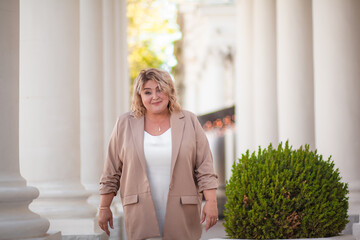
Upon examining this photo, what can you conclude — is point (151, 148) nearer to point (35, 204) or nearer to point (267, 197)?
point (267, 197)

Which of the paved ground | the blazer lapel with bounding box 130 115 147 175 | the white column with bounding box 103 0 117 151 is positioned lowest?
the paved ground

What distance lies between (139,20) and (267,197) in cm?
4881

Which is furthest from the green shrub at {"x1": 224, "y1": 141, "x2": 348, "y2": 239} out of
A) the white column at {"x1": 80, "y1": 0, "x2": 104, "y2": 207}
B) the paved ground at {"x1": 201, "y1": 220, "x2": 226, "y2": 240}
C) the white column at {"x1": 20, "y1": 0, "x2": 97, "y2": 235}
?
Result: the white column at {"x1": 80, "y1": 0, "x2": 104, "y2": 207}

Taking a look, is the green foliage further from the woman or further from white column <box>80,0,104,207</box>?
the woman

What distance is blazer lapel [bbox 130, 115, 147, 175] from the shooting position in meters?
6.88

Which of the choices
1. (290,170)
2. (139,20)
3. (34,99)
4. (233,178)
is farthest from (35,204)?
(139,20)

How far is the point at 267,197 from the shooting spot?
8.59 meters

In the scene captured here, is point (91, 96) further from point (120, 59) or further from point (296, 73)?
point (296, 73)

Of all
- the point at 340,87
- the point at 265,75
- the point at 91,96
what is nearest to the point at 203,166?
the point at 340,87

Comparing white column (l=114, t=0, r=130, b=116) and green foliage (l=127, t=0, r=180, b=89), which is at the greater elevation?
green foliage (l=127, t=0, r=180, b=89)

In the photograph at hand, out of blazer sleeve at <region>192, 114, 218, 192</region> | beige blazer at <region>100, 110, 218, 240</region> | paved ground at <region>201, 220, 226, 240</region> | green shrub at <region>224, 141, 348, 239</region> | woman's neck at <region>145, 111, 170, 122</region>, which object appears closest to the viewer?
beige blazer at <region>100, 110, 218, 240</region>

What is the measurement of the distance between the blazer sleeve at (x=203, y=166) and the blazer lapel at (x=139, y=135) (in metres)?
0.65

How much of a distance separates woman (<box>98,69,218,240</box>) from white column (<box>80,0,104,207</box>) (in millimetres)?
8859

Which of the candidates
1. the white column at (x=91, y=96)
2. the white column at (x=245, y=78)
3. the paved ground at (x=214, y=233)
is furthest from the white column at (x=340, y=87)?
the white column at (x=245, y=78)
